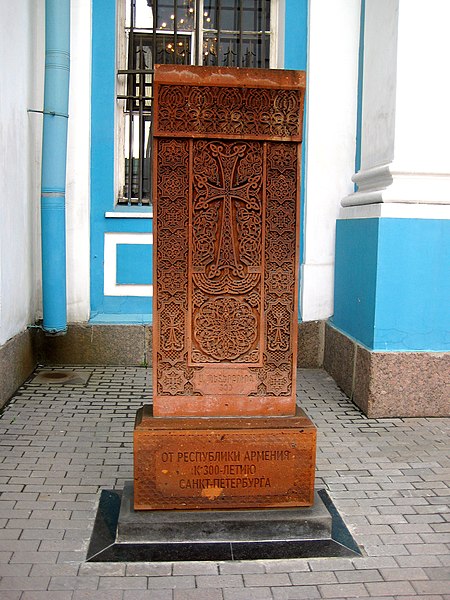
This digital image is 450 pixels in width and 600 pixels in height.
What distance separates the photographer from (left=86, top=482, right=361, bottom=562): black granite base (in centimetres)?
344

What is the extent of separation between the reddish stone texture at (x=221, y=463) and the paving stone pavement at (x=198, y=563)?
0.37 m

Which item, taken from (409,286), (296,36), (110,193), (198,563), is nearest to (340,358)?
(409,286)

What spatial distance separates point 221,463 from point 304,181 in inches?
173

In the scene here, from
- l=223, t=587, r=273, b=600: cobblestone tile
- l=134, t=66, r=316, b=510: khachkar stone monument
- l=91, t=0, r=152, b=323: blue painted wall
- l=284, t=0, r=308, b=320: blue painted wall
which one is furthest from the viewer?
l=284, t=0, r=308, b=320: blue painted wall

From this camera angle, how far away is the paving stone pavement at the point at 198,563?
10.4 feet

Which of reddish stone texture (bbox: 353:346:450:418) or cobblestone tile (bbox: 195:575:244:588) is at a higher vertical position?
reddish stone texture (bbox: 353:346:450:418)

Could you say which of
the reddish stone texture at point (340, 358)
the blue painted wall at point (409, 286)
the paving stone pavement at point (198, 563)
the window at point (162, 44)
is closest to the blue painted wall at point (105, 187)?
the window at point (162, 44)

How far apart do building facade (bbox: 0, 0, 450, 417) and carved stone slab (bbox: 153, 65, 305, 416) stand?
2.19 m

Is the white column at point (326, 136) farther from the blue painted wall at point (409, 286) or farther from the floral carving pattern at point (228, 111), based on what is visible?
the floral carving pattern at point (228, 111)

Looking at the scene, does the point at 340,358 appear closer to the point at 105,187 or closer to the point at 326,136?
the point at 326,136

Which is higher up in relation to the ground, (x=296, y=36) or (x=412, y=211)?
(x=296, y=36)

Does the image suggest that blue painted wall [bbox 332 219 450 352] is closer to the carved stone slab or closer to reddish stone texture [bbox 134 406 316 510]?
the carved stone slab

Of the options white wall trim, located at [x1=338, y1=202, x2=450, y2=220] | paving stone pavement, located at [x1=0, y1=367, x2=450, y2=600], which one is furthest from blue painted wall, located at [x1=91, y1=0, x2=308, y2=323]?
white wall trim, located at [x1=338, y1=202, x2=450, y2=220]

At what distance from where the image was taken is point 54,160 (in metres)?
6.72
